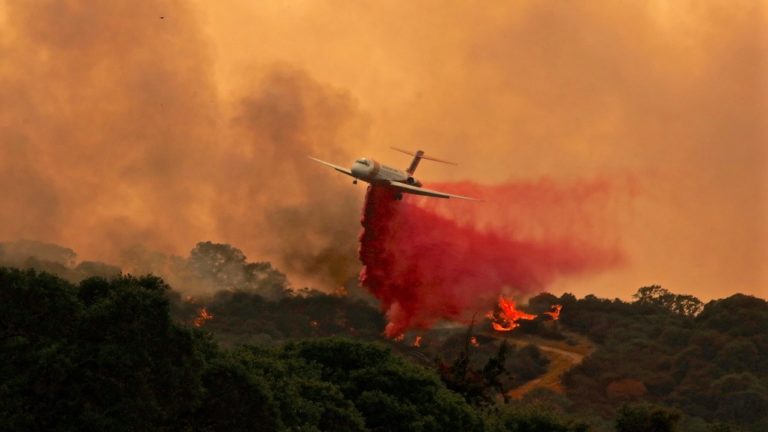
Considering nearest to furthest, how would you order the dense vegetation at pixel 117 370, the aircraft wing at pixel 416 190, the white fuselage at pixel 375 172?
the dense vegetation at pixel 117 370 < the white fuselage at pixel 375 172 < the aircraft wing at pixel 416 190

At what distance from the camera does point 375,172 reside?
156000 mm

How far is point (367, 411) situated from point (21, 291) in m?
34.3

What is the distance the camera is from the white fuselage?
6107 inches

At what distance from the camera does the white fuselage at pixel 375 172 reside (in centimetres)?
15512

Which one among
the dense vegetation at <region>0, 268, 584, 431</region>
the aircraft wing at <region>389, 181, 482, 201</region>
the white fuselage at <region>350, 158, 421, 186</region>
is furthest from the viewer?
the aircraft wing at <region>389, 181, 482, 201</region>

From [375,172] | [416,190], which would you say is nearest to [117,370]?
[375,172]

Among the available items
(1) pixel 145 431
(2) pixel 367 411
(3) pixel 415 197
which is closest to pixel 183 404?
(1) pixel 145 431

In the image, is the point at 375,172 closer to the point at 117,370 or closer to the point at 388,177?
the point at 388,177

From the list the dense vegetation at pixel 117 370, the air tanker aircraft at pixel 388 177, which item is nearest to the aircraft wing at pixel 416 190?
the air tanker aircraft at pixel 388 177

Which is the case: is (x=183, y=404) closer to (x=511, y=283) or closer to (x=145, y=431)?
(x=145, y=431)

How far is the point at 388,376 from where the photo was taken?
124 m

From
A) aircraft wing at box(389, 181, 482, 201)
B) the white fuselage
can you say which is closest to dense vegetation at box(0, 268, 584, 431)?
the white fuselage

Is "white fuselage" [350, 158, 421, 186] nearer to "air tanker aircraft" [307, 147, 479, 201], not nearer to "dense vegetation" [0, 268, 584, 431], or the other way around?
"air tanker aircraft" [307, 147, 479, 201]

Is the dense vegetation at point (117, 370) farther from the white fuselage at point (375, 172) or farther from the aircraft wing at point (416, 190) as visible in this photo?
the aircraft wing at point (416, 190)
